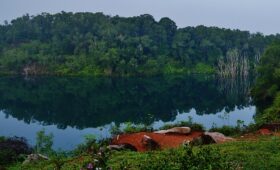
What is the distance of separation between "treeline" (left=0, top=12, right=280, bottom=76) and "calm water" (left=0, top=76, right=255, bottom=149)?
143 ft

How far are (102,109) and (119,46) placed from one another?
264ft

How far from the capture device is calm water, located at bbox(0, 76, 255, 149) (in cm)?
4122

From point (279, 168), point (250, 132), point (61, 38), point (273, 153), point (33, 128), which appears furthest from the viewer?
point (61, 38)

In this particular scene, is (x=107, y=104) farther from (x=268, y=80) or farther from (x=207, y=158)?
(x=207, y=158)

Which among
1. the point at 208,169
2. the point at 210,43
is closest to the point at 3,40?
the point at 210,43

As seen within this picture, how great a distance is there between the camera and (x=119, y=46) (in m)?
136

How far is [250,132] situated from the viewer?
22266mm

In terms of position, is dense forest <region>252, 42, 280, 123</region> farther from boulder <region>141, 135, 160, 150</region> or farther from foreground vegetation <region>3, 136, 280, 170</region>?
foreground vegetation <region>3, 136, 280, 170</region>

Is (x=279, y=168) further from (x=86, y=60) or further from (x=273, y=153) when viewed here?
(x=86, y=60)

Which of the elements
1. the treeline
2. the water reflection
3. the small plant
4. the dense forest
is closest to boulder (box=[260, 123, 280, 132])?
the small plant

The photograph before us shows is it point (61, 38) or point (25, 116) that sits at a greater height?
point (61, 38)

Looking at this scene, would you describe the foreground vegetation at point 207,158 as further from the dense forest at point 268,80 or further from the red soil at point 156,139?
the dense forest at point 268,80

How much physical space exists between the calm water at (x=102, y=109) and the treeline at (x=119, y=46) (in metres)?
43.6

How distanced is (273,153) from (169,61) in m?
128
